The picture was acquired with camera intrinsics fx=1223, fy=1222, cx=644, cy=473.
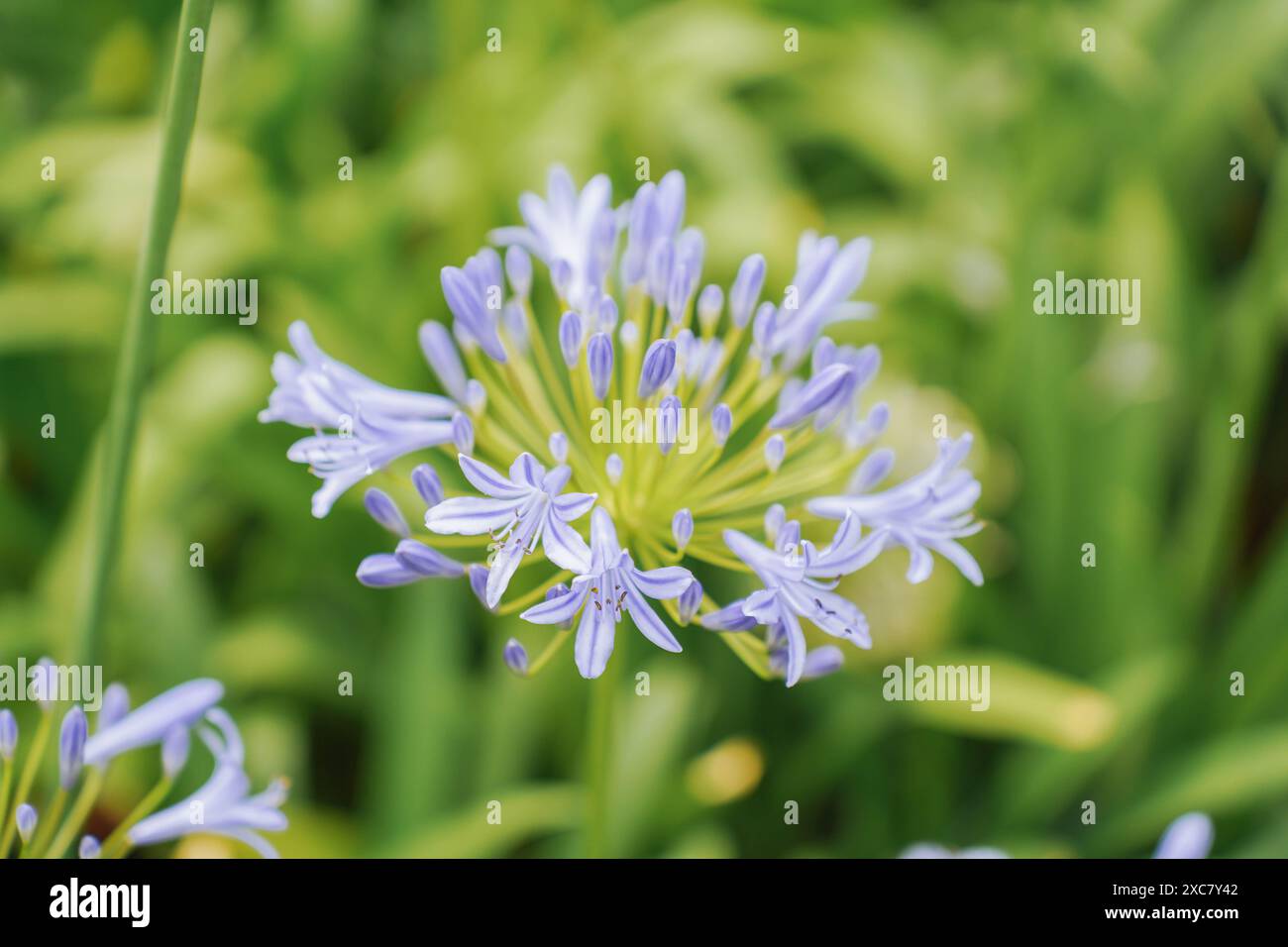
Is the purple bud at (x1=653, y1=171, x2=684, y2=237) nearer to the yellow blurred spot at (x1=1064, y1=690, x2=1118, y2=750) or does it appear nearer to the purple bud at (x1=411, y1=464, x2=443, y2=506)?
the purple bud at (x1=411, y1=464, x2=443, y2=506)

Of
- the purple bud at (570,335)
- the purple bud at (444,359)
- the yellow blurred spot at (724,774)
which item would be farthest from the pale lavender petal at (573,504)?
the yellow blurred spot at (724,774)

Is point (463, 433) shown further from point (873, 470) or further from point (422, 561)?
point (873, 470)

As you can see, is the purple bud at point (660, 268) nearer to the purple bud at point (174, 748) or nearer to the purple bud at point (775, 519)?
the purple bud at point (775, 519)

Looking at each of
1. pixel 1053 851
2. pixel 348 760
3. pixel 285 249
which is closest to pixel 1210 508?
pixel 1053 851

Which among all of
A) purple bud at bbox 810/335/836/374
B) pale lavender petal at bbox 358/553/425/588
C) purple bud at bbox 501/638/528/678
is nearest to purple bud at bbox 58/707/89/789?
pale lavender petal at bbox 358/553/425/588
